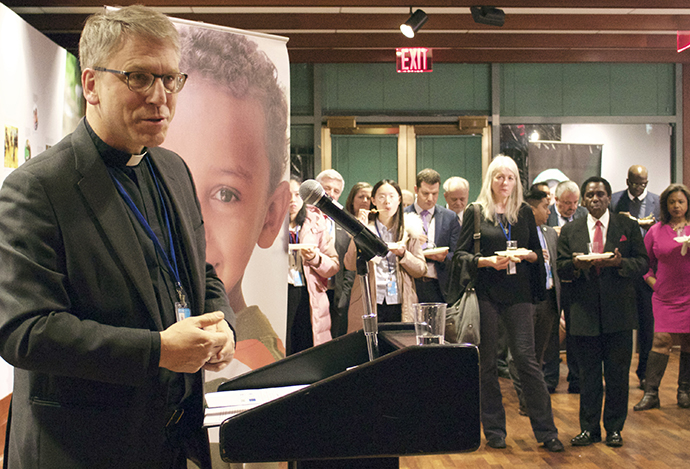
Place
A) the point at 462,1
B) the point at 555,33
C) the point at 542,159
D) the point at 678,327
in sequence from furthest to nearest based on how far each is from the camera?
the point at 542,159, the point at 555,33, the point at 462,1, the point at 678,327

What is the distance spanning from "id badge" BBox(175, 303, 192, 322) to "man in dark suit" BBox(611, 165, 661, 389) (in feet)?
14.6

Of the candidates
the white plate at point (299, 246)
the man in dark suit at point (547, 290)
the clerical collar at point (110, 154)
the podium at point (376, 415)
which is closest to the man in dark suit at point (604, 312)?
the man in dark suit at point (547, 290)

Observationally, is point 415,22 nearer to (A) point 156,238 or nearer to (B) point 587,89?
(B) point 587,89

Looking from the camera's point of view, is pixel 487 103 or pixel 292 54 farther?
pixel 487 103

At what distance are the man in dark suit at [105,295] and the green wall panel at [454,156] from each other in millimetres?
6771

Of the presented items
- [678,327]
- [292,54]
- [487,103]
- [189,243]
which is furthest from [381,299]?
[487,103]

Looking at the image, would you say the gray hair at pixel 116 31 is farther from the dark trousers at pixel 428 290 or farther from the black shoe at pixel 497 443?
the dark trousers at pixel 428 290

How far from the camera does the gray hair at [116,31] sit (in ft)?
3.59

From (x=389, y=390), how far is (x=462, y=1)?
4.65 meters

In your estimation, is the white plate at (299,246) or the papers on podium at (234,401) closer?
the papers on podium at (234,401)

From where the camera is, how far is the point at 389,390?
3.44 feet

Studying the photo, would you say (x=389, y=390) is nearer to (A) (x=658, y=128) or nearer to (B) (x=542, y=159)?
(B) (x=542, y=159)

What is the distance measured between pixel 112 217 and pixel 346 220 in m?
0.46

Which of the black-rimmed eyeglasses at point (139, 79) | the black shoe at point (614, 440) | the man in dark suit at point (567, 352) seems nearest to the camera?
the black-rimmed eyeglasses at point (139, 79)
